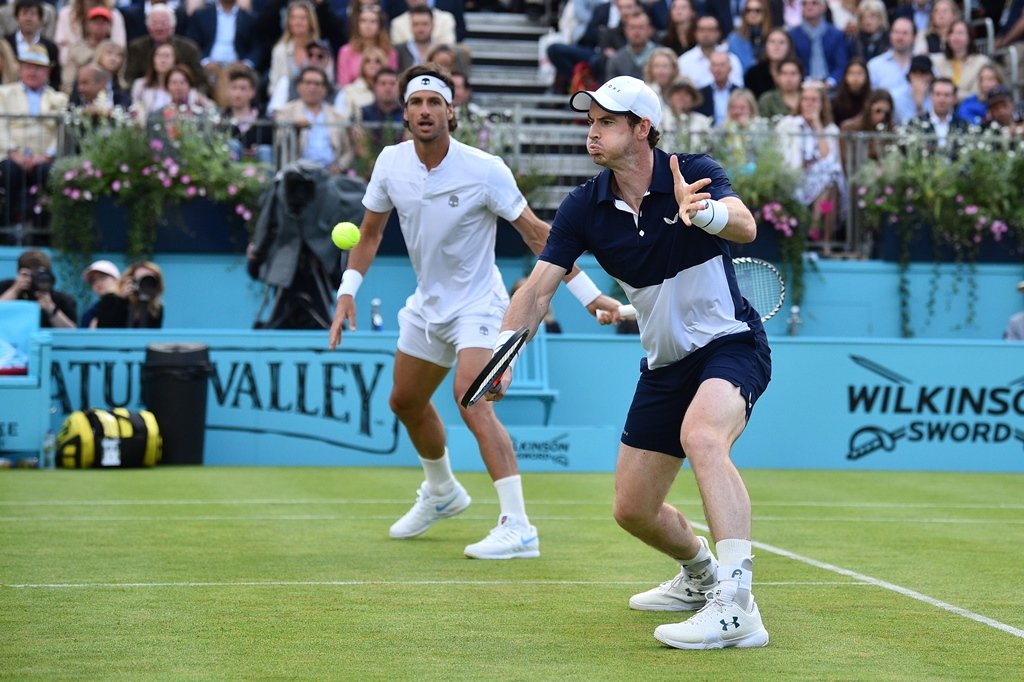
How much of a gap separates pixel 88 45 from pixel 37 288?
4.24 m

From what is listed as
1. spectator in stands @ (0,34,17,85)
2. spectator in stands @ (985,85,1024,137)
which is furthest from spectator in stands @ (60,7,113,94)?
spectator in stands @ (985,85,1024,137)

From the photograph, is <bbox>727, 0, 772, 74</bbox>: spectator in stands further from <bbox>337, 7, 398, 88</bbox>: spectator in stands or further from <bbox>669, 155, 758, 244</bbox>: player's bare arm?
<bbox>669, 155, 758, 244</bbox>: player's bare arm

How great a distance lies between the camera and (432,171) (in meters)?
8.98

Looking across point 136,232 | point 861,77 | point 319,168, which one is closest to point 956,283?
point 861,77

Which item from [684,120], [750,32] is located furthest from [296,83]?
[750,32]

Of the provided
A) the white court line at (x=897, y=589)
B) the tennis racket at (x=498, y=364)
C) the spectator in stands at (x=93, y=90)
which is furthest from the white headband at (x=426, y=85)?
the spectator in stands at (x=93, y=90)

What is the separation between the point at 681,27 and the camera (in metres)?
20.3

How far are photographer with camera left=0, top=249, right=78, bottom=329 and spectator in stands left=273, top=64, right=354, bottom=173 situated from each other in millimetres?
3151

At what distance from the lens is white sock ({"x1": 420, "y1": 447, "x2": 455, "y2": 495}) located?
934 cm

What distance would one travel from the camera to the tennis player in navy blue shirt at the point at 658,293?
20.6ft

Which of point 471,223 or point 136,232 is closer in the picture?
point 471,223

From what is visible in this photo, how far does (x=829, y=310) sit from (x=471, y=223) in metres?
10.4

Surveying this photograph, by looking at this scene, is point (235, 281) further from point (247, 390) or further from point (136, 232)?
point (247, 390)

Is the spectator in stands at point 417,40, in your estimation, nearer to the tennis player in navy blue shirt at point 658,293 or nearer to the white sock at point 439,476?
the white sock at point 439,476
